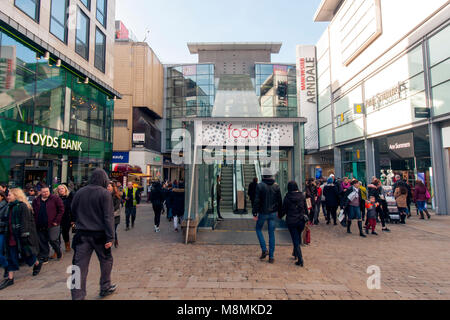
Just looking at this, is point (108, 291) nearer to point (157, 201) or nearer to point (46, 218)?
point (46, 218)

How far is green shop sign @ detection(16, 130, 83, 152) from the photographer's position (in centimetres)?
1180

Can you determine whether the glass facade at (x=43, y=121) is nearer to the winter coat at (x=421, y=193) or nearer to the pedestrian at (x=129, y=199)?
the pedestrian at (x=129, y=199)

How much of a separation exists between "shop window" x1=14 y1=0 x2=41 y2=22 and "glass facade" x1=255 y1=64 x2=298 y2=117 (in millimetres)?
26197

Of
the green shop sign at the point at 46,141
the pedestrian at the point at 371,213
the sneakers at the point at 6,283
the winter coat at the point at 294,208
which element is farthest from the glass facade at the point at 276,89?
the sneakers at the point at 6,283

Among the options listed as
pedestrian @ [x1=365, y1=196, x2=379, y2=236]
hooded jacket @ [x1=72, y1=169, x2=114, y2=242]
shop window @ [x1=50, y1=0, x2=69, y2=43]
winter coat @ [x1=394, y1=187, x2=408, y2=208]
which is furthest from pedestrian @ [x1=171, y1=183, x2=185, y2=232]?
shop window @ [x1=50, y1=0, x2=69, y2=43]

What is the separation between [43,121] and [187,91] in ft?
76.6

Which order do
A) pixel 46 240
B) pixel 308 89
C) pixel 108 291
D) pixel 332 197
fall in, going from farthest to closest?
1. pixel 308 89
2. pixel 332 197
3. pixel 46 240
4. pixel 108 291

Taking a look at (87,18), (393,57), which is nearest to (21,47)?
(87,18)

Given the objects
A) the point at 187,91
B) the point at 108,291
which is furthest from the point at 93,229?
the point at 187,91

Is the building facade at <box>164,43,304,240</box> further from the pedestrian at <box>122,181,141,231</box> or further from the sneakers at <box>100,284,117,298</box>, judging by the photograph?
the sneakers at <box>100,284,117,298</box>

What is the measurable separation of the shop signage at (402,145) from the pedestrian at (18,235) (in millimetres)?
16809

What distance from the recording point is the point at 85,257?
3.43m

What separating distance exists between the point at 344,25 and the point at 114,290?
81.5 ft

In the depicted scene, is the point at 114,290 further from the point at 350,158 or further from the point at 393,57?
the point at 350,158
